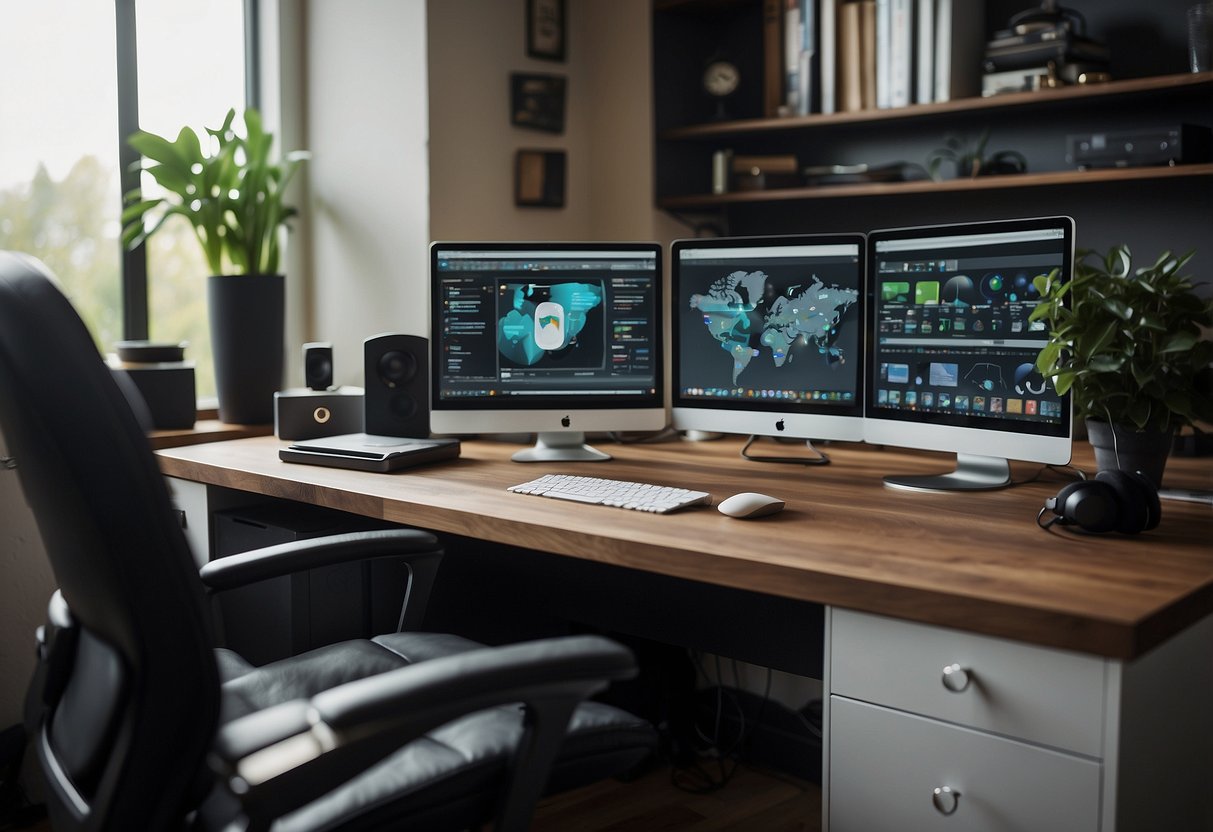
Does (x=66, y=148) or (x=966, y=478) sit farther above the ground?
(x=66, y=148)

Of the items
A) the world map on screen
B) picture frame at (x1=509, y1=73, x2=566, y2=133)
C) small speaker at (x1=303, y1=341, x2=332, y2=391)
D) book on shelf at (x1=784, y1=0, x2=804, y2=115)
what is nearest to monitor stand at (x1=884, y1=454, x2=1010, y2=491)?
the world map on screen

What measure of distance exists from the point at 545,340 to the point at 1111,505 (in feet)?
3.92

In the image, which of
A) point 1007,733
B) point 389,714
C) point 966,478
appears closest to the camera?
point 389,714

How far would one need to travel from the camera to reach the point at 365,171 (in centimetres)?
297

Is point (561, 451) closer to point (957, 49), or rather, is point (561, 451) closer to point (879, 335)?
point (879, 335)

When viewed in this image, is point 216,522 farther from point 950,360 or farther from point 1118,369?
point 1118,369

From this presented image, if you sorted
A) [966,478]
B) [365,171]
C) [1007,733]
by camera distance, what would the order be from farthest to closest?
[365,171], [966,478], [1007,733]

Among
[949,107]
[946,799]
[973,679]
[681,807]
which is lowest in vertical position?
[681,807]

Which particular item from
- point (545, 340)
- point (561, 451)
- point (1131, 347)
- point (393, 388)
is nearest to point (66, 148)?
point (393, 388)

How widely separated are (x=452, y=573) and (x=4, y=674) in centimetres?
99

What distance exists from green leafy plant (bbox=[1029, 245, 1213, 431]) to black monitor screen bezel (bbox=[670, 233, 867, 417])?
380 millimetres

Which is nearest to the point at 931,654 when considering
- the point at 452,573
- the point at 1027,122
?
the point at 452,573

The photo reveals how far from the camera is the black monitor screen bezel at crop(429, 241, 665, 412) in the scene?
2330mm

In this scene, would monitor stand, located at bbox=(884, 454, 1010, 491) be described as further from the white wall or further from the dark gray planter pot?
the white wall
